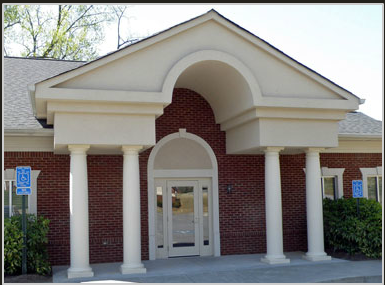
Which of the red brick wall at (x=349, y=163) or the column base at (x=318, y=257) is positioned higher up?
the red brick wall at (x=349, y=163)

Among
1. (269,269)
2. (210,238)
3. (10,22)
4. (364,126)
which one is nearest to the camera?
(269,269)

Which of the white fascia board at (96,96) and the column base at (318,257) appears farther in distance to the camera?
the column base at (318,257)

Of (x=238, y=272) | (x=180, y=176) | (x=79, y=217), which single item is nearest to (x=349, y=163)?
(x=180, y=176)

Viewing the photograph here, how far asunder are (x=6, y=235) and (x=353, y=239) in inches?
377

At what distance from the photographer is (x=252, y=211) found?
15.8 meters

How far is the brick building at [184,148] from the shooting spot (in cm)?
1215

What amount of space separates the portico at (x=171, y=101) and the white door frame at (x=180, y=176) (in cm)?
9

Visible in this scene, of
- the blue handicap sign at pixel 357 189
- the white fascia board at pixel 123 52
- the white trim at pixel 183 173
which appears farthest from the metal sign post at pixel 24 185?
the blue handicap sign at pixel 357 189

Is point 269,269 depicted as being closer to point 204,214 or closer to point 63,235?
point 204,214

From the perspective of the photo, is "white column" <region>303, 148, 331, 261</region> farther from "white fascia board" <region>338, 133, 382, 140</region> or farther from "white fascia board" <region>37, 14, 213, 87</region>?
"white fascia board" <region>37, 14, 213, 87</region>

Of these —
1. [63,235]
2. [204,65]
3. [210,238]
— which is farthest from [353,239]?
[63,235]

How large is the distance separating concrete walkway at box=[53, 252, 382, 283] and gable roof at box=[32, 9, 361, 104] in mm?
4670

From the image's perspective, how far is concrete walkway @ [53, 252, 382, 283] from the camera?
11.6 m

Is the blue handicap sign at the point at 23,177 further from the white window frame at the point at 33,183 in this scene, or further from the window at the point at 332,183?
the window at the point at 332,183
